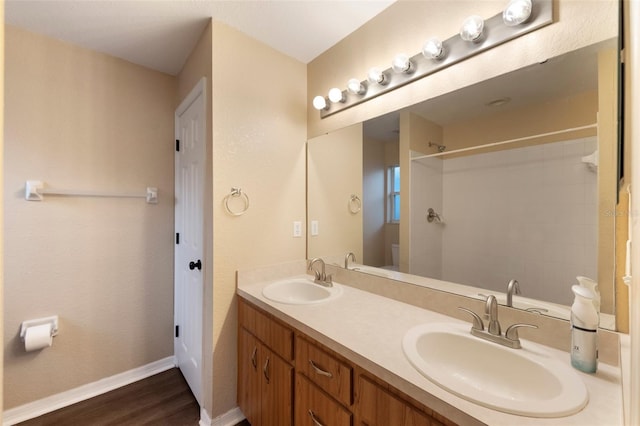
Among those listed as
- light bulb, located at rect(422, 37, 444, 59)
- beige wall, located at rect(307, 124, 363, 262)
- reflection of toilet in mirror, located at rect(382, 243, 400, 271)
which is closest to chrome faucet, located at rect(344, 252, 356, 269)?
beige wall, located at rect(307, 124, 363, 262)

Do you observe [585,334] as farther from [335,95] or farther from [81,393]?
[81,393]

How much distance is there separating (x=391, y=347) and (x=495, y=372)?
0.37 metres

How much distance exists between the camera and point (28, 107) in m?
1.70

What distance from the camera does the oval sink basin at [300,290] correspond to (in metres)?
1.61

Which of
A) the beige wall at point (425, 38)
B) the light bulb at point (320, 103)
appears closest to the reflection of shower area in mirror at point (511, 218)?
the beige wall at point (425, 38)

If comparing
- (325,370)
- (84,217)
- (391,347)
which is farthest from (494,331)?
(84,217)

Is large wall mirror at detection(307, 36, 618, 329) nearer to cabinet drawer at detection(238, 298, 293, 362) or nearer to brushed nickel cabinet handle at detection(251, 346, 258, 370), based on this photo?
cabinet drawer at detection(238, 298, 293, 362)

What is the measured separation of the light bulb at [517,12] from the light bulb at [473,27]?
9 centimetres

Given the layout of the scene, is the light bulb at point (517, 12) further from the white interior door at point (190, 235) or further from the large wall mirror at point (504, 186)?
the white interior door at point (190, 235)

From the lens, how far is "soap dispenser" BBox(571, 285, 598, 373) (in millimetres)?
797

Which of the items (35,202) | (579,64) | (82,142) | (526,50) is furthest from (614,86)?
(35,202)

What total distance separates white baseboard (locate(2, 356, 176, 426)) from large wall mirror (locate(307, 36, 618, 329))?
181cm

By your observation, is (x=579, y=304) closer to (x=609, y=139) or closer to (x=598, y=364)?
(x=598, y=364)

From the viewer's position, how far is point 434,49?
4.09ft
